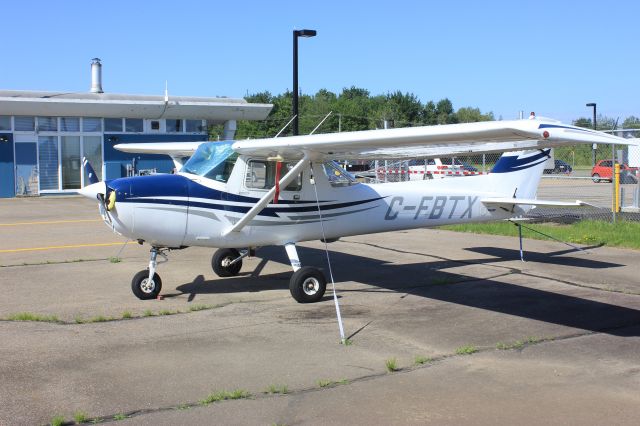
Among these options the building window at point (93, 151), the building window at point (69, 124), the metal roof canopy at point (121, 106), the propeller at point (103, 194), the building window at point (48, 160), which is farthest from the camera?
the building window at point (93, 151)

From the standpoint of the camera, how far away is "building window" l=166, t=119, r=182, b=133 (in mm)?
32719

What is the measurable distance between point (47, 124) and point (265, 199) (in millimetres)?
24616

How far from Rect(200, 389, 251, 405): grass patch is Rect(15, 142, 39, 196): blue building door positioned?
Answer: 90.9ft

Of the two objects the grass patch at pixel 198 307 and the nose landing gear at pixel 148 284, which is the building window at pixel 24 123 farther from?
the grass patch at pixel 198 307

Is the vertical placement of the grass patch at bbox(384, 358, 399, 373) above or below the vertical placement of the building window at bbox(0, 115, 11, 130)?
below

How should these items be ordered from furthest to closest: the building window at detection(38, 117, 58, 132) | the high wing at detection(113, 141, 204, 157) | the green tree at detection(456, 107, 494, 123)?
1. the green tree at detection(456, 107, 494, 123)
2. the building window at detection(38, 117, 58, 132)
3. the high wing at detection(113, 141, 204, 157)

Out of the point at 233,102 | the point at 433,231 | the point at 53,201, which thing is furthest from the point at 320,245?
the point at 233,102

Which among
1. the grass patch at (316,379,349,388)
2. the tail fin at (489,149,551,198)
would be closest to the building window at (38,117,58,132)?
the tail fin at (489,149,551,198)

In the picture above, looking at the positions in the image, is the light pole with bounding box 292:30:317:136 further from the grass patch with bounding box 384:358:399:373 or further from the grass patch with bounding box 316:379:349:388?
the grass patch with bounding box 316:379:349:388

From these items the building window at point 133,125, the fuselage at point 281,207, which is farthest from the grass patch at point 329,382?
the building window at point 133,125

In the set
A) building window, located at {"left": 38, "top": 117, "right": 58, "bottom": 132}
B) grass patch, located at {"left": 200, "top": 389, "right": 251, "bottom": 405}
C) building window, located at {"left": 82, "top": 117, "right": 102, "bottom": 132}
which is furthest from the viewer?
building window, located at {"left": 82, "top": 117, "right": 102, "bottom": 132}

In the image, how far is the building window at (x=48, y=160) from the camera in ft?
101

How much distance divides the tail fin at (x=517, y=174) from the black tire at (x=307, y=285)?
4228mm

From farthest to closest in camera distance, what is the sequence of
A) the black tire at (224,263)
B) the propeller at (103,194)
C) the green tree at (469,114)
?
the green tree at (469,114)
the black tire at (224,263)
the propeller at (103,194)
